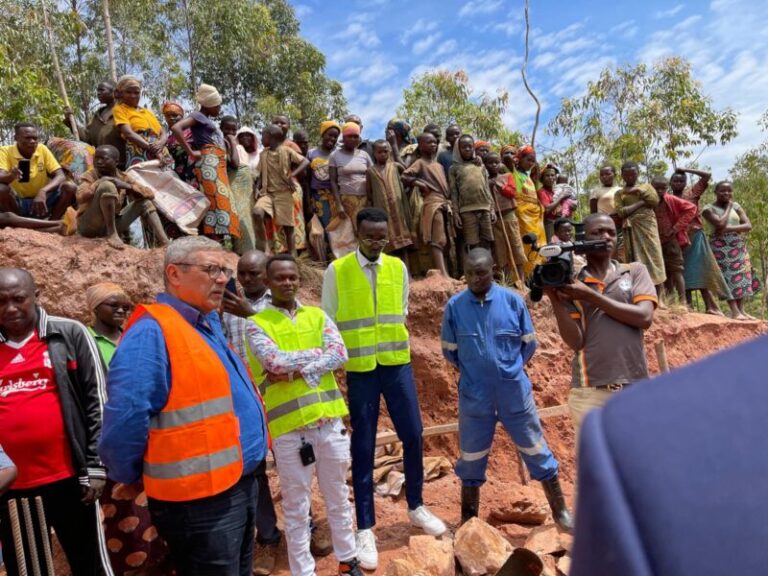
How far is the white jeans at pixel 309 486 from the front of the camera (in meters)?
3.24

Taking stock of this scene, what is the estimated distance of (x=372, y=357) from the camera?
12.8 ft

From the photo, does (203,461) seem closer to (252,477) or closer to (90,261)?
(252,477)

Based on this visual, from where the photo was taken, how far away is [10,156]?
558cm

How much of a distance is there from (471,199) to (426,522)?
4.09 m

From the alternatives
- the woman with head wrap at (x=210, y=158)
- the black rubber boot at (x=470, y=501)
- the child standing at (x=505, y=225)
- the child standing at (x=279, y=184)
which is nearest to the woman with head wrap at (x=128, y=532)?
the black rubber boot at (x=470, y=501)

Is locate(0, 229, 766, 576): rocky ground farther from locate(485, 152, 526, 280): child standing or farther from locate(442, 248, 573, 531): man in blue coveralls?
locate(485, 152, 526, 280): child standing

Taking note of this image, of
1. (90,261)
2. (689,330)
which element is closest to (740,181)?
(689,330)

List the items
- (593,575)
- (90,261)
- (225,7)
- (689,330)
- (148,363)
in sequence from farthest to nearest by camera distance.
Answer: (225,7) < (689,330) < (90,261) < (148,363) < (593,575)

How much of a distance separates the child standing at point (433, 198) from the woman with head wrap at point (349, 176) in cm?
56

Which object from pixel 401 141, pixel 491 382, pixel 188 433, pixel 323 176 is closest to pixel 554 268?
pixel 491 382

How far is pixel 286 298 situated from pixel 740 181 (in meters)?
20.1

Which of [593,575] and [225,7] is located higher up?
[225,7]

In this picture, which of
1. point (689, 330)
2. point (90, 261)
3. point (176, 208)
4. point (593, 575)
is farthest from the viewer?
point (689, 330)

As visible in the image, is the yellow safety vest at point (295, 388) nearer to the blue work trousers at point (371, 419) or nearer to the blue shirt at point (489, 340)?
the blue work trousers at point (371, 419)
